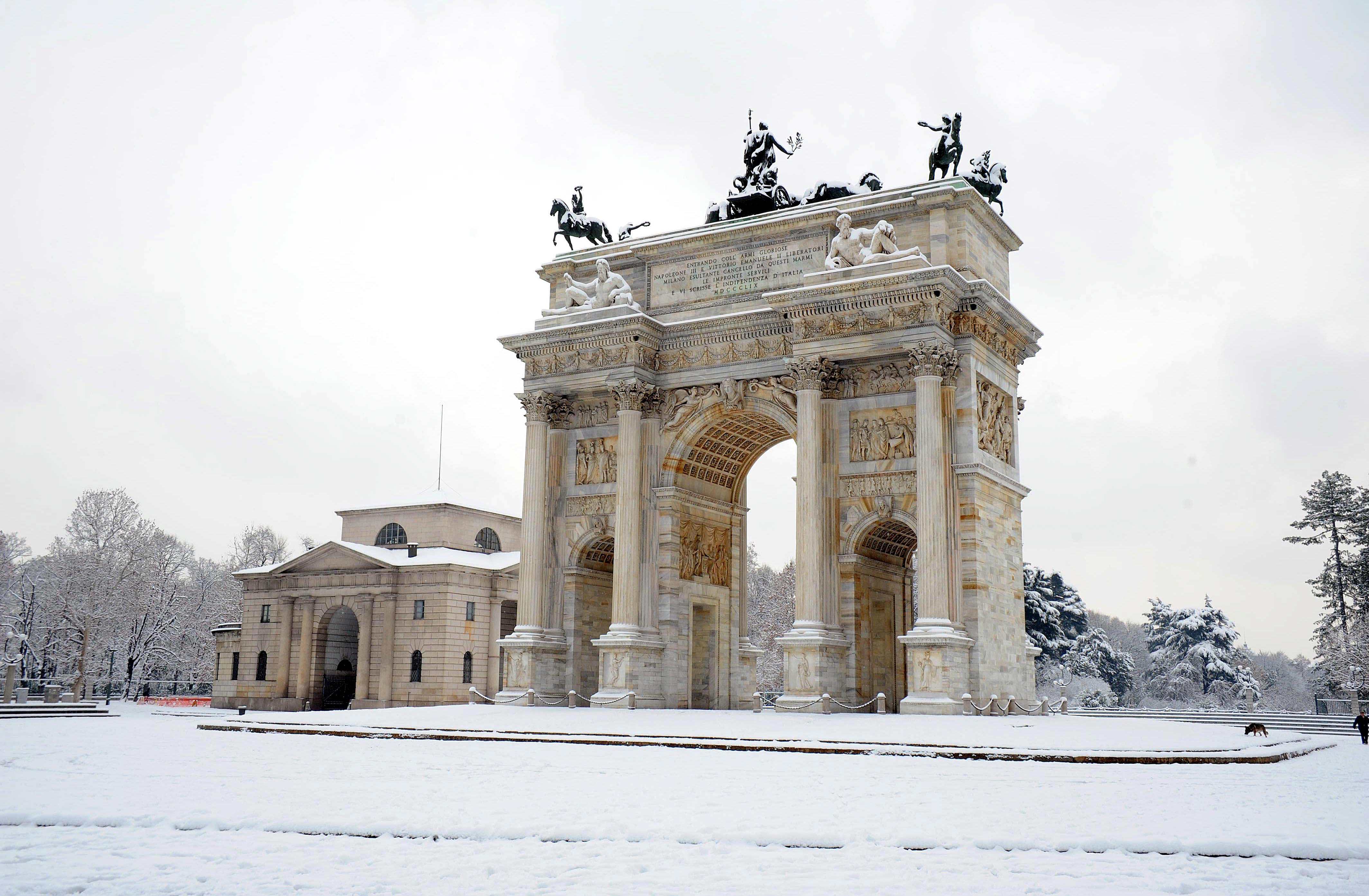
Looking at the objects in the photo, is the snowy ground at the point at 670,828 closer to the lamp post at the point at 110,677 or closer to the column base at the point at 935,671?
the column base at the point at 935,671

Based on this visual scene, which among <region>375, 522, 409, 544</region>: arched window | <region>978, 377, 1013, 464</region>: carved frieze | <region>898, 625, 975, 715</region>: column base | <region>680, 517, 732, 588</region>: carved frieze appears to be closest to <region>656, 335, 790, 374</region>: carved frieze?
<region>680, 517, 732, 588</region>: carved frieze

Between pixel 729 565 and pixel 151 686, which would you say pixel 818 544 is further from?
pixel 151 686

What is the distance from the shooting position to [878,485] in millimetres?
32312

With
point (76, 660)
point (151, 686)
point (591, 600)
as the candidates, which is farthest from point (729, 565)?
point (151, 686)

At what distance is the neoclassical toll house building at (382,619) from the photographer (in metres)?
58.6

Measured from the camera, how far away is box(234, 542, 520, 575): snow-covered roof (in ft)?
195

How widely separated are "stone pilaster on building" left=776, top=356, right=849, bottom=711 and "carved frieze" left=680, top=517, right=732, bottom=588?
4.85m

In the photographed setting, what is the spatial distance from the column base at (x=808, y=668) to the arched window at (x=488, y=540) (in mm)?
38233

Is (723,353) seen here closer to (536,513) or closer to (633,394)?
(633,394)

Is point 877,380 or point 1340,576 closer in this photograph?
point 877,380

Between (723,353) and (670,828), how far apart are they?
83.5 feet

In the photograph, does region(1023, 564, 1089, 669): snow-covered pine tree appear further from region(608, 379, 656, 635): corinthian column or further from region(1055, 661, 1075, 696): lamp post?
region(608, 379, 656, 635): corinthian column

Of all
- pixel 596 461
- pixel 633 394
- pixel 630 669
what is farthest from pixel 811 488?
pixel 596 461

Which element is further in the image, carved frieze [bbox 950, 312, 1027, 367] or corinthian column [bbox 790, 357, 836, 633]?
carved frieze [bbox 950, 312, 1027, 367]
